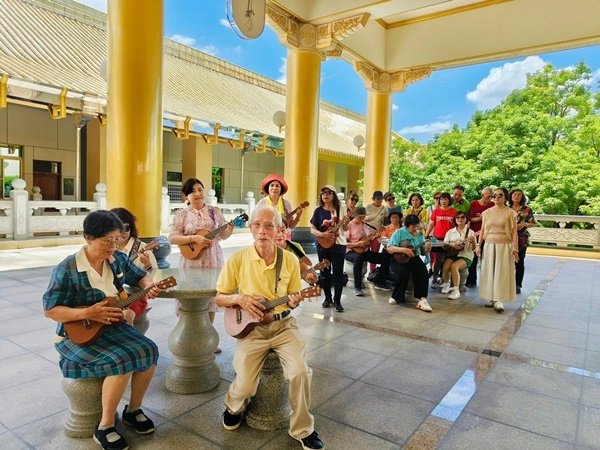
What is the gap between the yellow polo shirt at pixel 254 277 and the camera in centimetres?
259

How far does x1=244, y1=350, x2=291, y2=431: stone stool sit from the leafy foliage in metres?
14.3

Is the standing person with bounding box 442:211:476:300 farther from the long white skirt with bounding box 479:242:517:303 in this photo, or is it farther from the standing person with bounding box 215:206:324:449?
the standing person with bounding box 215:206:324:449

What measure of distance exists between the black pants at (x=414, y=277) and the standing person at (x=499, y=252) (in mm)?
772

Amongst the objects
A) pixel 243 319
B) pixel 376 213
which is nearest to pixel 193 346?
pixel 243 319

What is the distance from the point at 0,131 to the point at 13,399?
12.5m

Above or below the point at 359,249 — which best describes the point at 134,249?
above

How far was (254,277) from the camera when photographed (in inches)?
102

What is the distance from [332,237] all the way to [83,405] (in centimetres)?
356

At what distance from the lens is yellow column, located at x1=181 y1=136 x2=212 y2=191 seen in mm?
15750

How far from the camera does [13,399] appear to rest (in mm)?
2838

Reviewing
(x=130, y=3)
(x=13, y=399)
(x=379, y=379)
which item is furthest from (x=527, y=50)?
(x=13, y=399)

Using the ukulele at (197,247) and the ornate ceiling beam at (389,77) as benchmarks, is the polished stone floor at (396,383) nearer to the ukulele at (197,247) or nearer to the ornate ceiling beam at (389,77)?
the ukulele at (197,247)

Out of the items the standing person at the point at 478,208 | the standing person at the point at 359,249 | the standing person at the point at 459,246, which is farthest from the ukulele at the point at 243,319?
the standing person at the point at 478,208

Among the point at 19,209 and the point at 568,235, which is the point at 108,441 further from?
the point at 568,235
